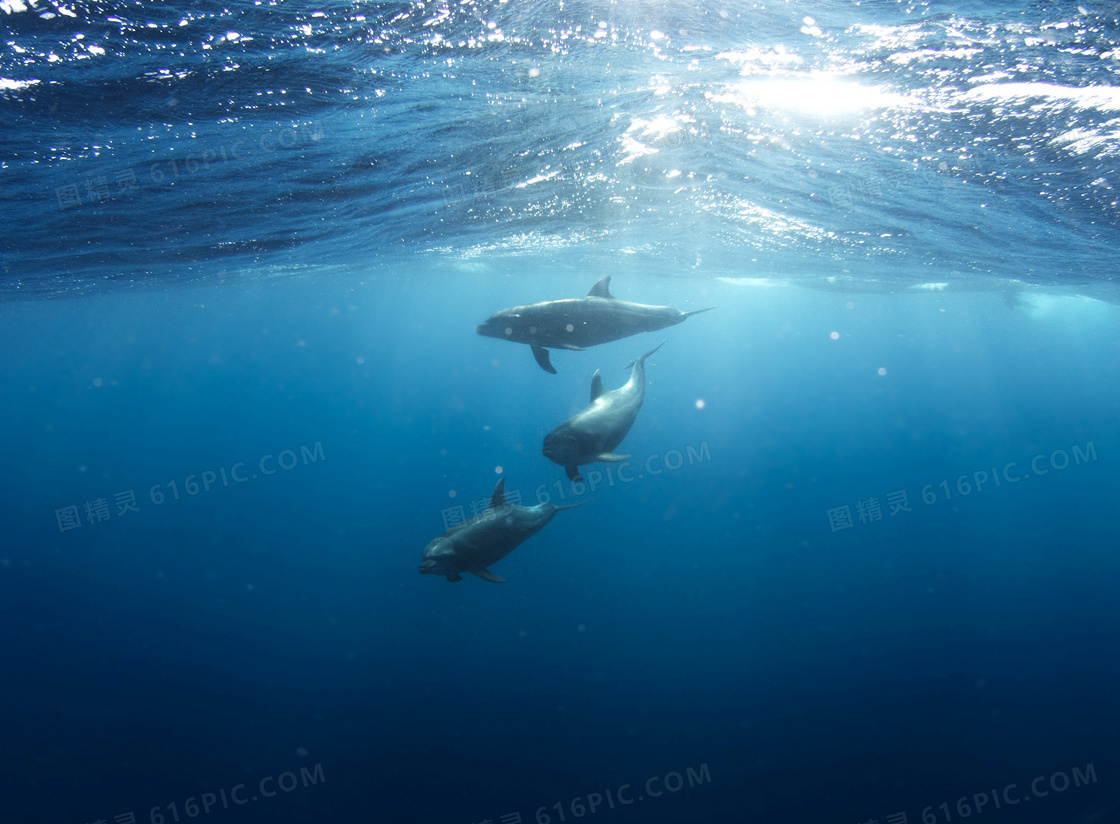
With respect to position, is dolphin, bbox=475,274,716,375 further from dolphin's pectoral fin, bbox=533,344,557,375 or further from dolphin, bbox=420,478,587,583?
dolphin, bbox=420,478,587,583

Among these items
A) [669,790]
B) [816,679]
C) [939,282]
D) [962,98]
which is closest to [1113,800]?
[816,679]

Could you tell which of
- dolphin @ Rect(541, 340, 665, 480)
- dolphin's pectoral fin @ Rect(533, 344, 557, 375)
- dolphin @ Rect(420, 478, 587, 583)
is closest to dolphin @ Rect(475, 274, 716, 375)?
dolphin's pectoral fin @ Rect(533, 344, 557, 375)

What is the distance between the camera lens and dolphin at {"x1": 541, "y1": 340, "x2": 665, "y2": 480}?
21.1 feet

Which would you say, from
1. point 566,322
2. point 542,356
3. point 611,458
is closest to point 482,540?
point 611,458

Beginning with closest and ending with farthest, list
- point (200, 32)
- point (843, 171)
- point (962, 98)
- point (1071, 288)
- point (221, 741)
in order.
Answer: point (200, 32)
point (962, 98)
point (843, 171)
point (221, 741)
point (1071, 288)

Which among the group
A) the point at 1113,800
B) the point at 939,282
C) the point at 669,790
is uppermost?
the point at 939,282

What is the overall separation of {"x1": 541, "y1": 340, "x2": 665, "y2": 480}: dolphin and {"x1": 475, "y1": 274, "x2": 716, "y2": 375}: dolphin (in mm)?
716

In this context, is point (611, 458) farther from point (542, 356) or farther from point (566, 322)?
point (566, 322)

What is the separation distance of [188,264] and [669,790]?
29185 mm

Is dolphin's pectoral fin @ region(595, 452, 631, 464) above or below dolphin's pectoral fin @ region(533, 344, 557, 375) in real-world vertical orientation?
below

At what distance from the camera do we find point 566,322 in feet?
23.4

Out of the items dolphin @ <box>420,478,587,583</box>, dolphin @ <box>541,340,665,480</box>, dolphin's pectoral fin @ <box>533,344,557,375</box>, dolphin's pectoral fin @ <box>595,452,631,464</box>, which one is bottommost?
dolphin @ <box>420,478,587,583</box>

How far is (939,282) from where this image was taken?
31.0 m

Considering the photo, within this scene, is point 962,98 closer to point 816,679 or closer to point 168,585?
point 816,679
